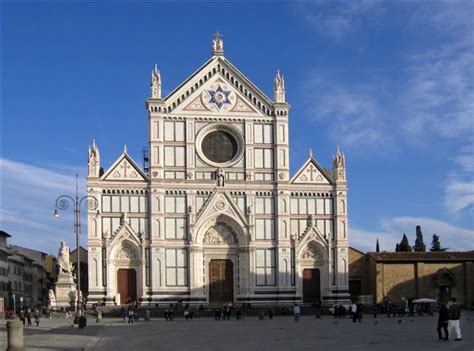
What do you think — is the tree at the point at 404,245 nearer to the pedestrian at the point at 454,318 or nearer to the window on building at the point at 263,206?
the window on building at the point at 263,206

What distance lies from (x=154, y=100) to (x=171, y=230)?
1155 cm

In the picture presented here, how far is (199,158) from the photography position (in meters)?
72.2

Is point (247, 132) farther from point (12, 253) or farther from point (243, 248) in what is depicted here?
point (12, 253)

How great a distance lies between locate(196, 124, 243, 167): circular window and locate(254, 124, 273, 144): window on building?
5.25 feet

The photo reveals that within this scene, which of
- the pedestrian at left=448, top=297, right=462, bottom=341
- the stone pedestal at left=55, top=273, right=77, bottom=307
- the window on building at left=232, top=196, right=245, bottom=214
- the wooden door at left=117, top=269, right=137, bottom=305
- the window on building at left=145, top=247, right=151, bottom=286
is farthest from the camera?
the window on building at left=232, top=196, right=245, bottom=214

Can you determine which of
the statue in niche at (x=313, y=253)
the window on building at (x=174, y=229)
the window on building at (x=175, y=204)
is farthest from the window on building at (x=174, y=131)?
the statue in niche at (x=313, y=253)

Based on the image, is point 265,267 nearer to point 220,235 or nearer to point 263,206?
point 220,235

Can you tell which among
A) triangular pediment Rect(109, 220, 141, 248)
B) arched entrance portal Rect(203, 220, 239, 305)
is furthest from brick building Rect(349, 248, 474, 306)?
triangular pediment Rect(109, 220, 141, 248)

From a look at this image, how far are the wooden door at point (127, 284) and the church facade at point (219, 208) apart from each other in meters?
0.09

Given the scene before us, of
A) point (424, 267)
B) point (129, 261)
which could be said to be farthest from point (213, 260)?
point (424, 267)

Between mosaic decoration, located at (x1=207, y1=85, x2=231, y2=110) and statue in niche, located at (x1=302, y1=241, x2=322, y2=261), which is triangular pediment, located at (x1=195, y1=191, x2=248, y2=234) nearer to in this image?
statue in niche, located at (x1=302, y1=241, x2=322, y2=261)

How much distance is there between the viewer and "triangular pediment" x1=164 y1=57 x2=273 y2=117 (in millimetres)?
72438

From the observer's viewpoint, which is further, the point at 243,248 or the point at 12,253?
the point at 12,253

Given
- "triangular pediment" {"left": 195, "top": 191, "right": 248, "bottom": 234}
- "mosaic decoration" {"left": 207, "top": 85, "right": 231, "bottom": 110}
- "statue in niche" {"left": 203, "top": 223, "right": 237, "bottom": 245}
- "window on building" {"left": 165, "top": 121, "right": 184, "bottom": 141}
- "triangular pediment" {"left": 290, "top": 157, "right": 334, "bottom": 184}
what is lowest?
"statue in niche" {"left": 203, "top": 223, "right": 237, "bottom": 245}
